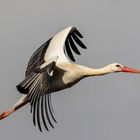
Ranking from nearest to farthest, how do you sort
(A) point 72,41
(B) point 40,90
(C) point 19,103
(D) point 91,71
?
(B) point 40,90, (D) point 91,71, (C) point 19,103, (A) point 72,41

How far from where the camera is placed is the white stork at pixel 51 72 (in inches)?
775

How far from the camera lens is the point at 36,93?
19.9 m

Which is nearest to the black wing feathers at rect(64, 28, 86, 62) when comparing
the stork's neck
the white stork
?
A: the white stork

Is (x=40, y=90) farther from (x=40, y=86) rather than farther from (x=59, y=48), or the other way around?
(x=59, y=48)

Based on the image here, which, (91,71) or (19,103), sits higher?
(19,103)

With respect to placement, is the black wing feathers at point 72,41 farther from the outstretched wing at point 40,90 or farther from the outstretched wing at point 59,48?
the outstretched wing at point 40,90

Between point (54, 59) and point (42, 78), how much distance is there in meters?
1.08

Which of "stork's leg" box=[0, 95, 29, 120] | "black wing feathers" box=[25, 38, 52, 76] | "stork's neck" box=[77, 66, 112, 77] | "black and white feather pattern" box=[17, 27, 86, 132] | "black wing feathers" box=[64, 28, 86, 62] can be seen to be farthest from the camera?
"black wing feathers" box=[64, 28, 86, 62]

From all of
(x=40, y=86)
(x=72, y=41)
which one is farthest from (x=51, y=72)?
(x=72, y=41)

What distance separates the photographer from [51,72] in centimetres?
2041

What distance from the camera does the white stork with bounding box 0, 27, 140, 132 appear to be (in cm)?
1969

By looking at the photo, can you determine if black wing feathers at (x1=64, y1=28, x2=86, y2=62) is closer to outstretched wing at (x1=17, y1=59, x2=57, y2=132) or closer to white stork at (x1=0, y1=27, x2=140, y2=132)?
white stork at (x1=0, y1=27, x2=140, y2=132)

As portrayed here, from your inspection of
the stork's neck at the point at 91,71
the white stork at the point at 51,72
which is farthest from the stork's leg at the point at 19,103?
the stork's neck at the point at 91,71

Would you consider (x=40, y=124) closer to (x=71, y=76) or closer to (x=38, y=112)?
(x=38, y=112)
